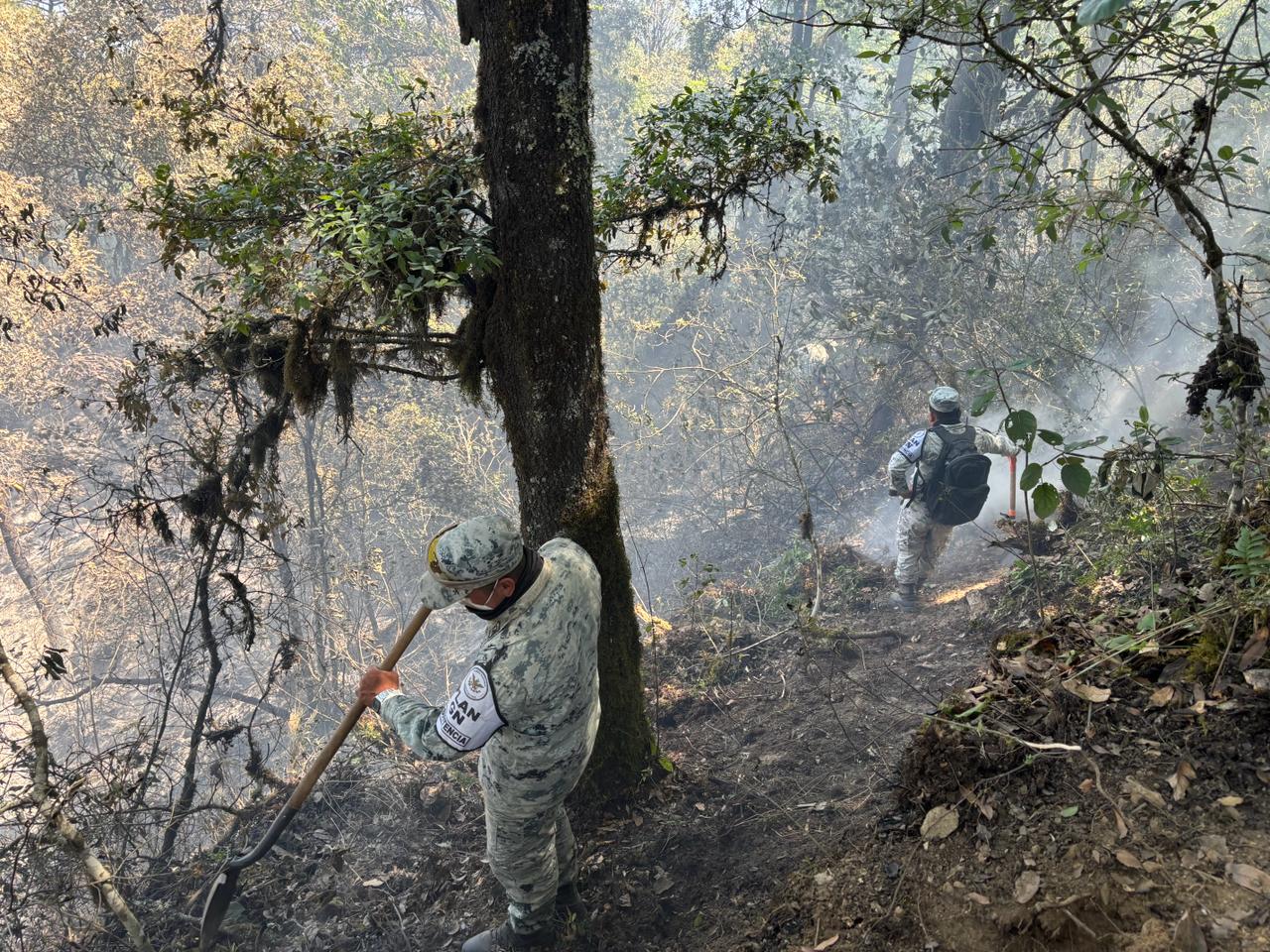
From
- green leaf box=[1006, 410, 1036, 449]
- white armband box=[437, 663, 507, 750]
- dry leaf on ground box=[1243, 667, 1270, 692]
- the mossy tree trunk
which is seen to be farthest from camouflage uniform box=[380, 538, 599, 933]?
dry leaf on ground box=[1243, 667, 1270, 692]

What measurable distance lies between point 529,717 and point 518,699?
0.13 m

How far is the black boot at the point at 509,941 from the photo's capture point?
3525mm

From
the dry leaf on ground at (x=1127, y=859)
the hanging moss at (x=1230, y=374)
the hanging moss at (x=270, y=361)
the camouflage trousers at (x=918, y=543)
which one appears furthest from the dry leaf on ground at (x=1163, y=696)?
the camouflage trousers at (x=918, y=543)

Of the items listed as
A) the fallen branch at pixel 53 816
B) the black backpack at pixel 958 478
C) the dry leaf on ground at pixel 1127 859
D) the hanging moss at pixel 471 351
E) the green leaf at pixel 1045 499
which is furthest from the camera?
the black backpack at pixel 958 478

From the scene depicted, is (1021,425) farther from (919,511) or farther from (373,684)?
(919,511)

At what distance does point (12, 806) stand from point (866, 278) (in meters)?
11.4

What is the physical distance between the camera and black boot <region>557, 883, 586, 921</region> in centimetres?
367

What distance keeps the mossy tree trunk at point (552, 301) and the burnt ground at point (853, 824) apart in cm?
80

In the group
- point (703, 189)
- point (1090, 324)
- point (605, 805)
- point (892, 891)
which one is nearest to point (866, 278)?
point (1090, 324)

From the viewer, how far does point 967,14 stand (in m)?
→ 3.52

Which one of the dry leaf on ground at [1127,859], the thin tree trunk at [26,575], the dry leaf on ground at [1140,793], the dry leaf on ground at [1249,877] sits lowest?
the thin tree trunk at [26,575]

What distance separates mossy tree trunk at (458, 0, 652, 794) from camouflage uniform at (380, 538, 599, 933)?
437mm

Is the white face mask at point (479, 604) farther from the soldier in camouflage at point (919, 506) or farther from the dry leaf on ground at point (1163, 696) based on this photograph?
the soldier in camouflage at point (919, 506)

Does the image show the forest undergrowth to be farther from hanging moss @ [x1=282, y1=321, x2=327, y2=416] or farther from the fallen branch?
hanging moss @ [x1=282, y1=321, x2=327, y2=416]
